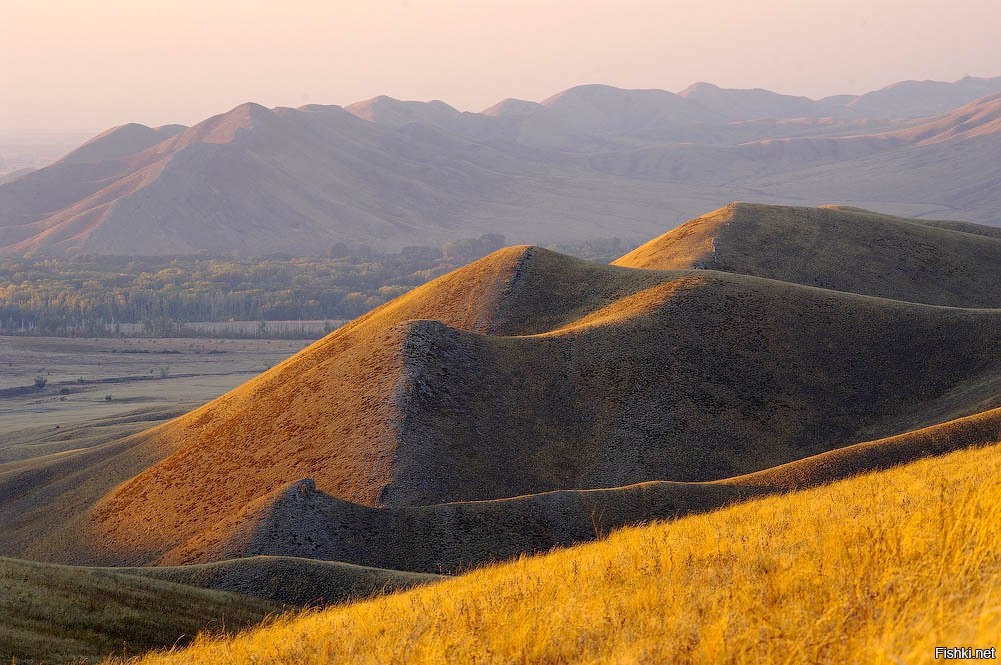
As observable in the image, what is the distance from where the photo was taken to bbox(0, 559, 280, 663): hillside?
640 inches

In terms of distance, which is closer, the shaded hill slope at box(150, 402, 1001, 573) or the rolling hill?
the rolling hill

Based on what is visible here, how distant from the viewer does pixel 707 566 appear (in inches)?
491

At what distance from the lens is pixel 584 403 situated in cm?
4700

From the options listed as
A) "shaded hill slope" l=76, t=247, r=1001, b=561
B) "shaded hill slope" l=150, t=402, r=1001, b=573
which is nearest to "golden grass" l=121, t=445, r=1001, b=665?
"shaded hill slope" l=150, t=402, r=1001, b=573

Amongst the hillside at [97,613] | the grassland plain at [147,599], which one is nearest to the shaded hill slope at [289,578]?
the grassland plain at [147,599]

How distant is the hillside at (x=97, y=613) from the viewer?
53.3ft

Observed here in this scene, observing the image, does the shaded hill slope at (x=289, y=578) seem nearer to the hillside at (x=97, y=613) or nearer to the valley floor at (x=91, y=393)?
the hillside at (x=97, y=613)

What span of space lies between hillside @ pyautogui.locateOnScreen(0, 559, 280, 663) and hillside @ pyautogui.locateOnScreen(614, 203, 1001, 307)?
178 feet

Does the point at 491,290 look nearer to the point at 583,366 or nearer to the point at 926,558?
the point at 583,366

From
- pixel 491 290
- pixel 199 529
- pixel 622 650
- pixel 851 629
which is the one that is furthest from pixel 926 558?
pixel 491 290

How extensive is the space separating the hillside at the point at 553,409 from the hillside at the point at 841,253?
15539 mm

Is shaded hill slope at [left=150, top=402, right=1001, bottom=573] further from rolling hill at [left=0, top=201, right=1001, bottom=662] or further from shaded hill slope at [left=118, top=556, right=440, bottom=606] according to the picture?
shaded hill slope at [left=118, top=556, right=440, bottom=606]

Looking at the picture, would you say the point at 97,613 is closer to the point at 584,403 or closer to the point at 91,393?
the point at 584,403

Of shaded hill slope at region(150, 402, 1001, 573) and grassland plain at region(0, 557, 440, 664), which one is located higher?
grassland plain at region(0, 557, 440, 664)
